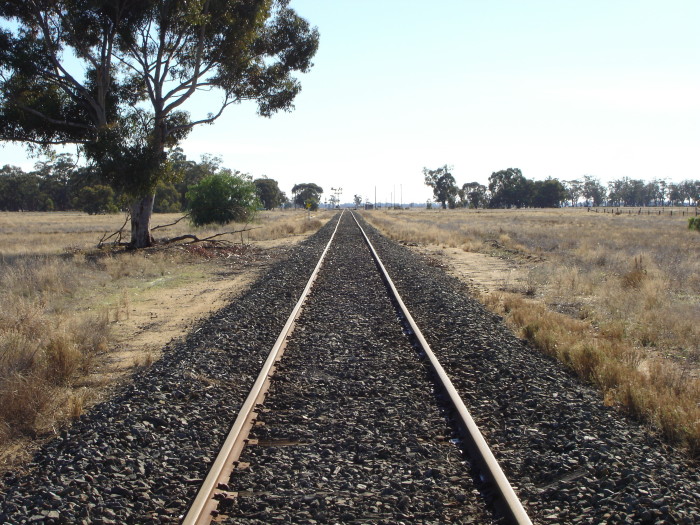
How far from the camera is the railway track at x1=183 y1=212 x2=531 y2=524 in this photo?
3693mm

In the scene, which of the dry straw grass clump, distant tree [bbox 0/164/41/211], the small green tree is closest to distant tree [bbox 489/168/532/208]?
distant tree [bbox 0/164/41/211]

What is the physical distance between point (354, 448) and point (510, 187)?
15741 centimetres

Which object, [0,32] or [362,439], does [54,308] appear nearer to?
[362,439]

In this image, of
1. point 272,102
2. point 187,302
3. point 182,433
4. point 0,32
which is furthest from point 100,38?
point 182,433

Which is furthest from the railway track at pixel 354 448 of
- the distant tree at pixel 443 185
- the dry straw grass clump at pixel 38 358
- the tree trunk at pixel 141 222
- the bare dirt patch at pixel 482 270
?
the distant tree at pixel 443 185

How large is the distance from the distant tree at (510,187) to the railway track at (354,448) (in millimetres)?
153404

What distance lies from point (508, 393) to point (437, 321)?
3.65m

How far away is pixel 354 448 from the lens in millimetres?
4605

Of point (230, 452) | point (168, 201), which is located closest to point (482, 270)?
point (230, 452)

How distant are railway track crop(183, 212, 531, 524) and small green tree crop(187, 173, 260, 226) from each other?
80.1 ft

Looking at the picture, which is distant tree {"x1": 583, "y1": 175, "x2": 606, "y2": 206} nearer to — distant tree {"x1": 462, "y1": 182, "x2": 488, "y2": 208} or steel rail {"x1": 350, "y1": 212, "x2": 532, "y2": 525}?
distant tree {"x1": 462, "y1": 182, "x2": 488, "y2": 208}

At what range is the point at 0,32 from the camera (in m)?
19.5

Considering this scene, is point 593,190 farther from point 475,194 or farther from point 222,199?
point 222,199

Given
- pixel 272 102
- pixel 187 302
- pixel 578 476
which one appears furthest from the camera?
pixel 272 102
